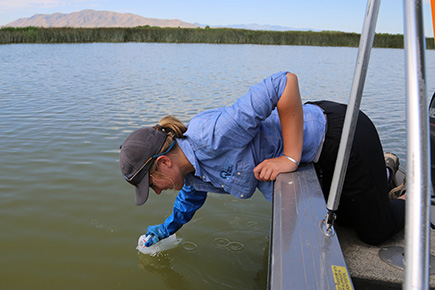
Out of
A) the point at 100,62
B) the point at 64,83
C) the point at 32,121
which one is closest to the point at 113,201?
the point at 32,121

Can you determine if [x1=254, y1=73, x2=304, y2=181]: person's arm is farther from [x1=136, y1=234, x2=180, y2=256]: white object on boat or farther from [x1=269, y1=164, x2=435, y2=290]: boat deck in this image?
[x1=136, y1=234, x2=180, y2=256]: white object on boat

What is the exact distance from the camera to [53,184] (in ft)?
14.5

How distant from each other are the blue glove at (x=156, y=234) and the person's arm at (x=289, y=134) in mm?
1060

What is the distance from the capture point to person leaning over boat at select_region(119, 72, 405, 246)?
2055mm

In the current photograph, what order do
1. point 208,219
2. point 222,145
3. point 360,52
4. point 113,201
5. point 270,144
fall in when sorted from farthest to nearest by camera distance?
point 113,201 < point 208,219 < point 270,144 < point 222,145 < point 360,52

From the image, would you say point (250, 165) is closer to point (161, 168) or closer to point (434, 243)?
point (161, 168)

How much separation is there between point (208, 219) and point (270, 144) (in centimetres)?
166

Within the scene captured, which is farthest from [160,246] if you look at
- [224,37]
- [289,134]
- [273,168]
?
A: [224,37]

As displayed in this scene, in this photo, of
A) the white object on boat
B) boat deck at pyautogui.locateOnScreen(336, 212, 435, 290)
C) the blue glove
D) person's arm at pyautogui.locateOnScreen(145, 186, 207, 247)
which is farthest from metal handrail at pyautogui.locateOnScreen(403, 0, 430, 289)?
the white object on boat

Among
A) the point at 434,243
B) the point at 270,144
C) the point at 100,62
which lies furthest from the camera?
the point at 100,62

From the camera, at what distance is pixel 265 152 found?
7.42ft

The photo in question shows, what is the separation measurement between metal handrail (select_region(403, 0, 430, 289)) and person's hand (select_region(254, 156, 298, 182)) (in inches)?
56.4

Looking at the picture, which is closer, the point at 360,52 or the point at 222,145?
the point at 360,52

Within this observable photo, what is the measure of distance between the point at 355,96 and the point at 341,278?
58 centimetres
